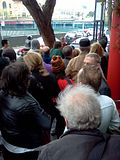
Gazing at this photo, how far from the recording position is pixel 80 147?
150 cm

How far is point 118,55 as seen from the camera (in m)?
5.05

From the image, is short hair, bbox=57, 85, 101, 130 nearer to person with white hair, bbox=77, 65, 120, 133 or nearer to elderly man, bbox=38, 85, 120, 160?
elderly man, bbox=38, 85, 120, 160

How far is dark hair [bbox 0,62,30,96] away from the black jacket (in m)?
0.05

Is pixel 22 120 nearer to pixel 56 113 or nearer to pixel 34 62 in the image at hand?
pixel 34 62

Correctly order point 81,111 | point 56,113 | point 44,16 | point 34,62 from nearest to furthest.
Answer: point 81,111
point 34,62
point 56,113
point 44,16

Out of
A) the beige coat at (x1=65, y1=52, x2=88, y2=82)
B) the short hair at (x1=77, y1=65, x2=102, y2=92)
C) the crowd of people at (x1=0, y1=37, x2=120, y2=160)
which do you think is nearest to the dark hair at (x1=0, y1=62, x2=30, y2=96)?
the crowd of people at (x1=0, y1=37, x2=120, y2=160)

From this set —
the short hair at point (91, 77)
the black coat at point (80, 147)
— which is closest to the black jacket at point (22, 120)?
the short hair at point (91, 77)

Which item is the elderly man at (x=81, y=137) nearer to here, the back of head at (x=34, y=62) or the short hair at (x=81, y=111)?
the short hair at (x=81, y=111)

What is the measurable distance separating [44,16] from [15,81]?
6.47 metres

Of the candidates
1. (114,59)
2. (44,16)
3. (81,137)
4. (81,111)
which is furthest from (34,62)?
(44,16)

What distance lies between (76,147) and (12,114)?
104cm

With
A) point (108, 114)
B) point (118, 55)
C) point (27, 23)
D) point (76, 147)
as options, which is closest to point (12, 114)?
point (108, 114)

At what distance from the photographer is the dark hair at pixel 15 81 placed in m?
2.46

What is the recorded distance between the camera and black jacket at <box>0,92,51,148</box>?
2.41m
